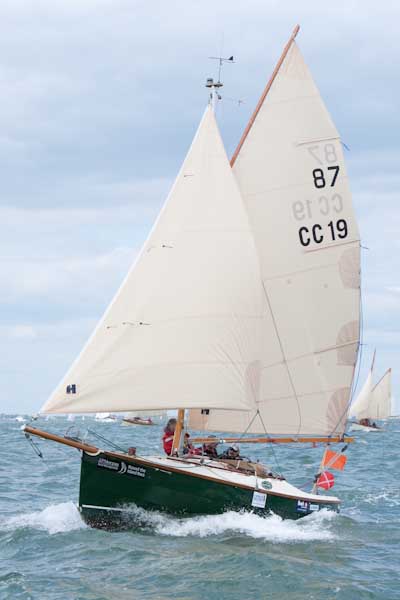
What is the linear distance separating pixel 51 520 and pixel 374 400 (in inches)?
3474

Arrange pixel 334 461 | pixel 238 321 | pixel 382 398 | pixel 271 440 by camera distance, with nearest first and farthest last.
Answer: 1. pixel 238 321
2. pixel 271 440
3. pixel 334 461
4. pixel 382 398

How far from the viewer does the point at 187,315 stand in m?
21.8

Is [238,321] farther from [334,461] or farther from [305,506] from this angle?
[334,461]

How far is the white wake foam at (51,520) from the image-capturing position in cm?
2198

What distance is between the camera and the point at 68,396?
2058cm

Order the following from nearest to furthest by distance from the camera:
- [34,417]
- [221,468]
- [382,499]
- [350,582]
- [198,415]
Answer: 1. [350,582]
2. [34,417]
3. [221,468]
4. [198,415]
5. [382,499]

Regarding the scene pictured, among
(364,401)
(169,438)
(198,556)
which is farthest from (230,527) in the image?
(364,401)

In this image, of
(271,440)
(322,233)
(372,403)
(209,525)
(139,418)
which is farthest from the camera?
(372,403)

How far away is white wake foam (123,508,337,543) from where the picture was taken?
69.7 feet

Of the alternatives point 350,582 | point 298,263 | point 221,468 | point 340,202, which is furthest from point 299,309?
point 350,582

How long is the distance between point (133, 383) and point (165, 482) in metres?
2.36

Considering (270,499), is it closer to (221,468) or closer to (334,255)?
(221,468)

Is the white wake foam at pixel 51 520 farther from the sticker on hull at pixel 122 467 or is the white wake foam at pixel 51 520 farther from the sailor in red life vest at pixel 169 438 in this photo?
the sailor in red life vest at pixel 169 438

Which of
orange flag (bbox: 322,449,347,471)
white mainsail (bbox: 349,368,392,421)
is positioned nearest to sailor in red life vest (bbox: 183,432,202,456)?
orange flag (bbox: 322,449,347,471)
